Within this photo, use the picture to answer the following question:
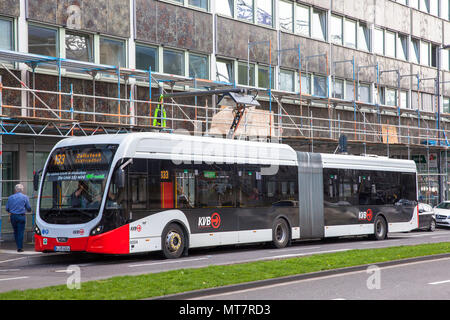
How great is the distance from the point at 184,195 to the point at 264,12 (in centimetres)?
1750

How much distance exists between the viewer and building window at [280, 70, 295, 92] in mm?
33719

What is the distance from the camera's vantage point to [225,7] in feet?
99.8

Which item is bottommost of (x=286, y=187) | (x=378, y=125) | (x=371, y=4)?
(x=286, y=187)

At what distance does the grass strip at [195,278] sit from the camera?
32.1 ft

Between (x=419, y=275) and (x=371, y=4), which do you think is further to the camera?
(x=371, y=4)

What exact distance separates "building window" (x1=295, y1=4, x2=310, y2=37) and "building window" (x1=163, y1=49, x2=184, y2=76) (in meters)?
8.55

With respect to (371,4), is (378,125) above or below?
below

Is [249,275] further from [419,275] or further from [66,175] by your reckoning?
[66,175]

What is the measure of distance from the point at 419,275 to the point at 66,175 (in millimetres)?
7986

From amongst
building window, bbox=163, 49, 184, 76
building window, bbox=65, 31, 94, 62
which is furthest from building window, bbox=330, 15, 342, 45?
building window, bbox=65, 31, 94, 62

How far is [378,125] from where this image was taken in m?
38.8

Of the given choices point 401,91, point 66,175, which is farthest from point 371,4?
point 66,175

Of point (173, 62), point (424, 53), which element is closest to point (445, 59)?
point (424, 53)
